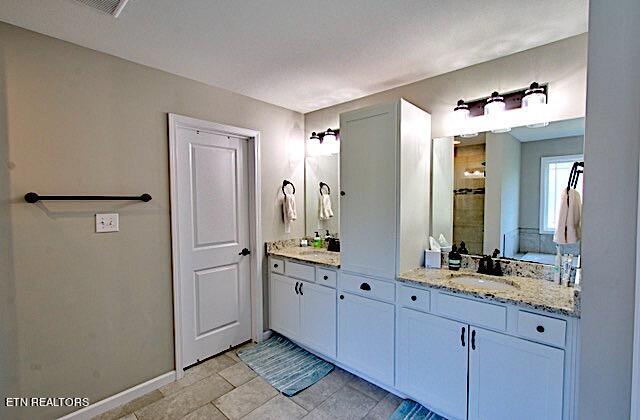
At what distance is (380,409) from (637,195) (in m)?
1.95

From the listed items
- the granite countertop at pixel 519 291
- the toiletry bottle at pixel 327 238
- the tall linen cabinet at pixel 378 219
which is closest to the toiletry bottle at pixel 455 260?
the granite countertop at pixel 519 291

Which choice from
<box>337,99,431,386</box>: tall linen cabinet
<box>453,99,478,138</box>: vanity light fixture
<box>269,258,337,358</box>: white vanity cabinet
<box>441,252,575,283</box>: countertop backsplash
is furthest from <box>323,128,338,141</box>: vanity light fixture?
<box>441,252,575,283</box>: countertop backsplash

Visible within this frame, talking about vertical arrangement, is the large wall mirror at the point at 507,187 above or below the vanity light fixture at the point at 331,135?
below

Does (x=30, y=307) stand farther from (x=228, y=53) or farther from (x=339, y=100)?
(x=339, y=100)

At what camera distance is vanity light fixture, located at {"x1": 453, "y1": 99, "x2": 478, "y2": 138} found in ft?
7.02

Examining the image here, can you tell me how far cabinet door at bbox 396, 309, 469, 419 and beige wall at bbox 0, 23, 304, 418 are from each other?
1779 millimetres

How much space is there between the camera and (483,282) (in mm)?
1981

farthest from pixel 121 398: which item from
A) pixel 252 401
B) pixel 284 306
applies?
pixel 284 306

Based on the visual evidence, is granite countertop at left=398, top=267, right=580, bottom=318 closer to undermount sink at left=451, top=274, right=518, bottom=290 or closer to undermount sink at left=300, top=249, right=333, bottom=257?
undermount sink at left=451, top=274, right=518, bottom=290

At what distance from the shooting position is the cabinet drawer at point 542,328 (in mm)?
1421

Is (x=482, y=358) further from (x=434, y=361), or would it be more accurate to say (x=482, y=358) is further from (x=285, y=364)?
(x=285, y=364)

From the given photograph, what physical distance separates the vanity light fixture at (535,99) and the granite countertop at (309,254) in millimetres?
1705

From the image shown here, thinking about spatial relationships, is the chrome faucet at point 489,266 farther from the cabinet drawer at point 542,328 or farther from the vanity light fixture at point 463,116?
the vanity light fixture at point 463,116

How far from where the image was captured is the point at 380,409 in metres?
1.99
